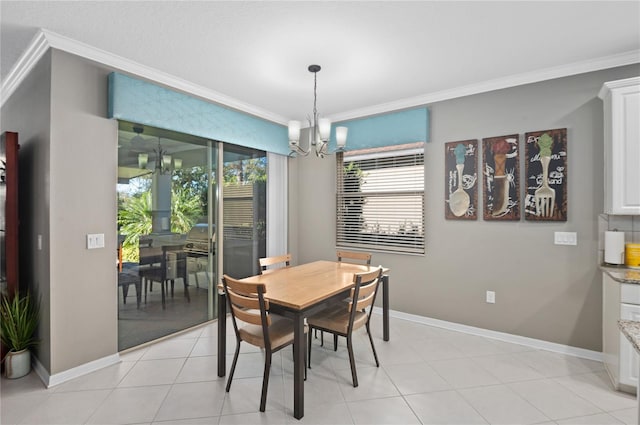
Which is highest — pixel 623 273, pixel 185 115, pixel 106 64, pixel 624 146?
pixel 106 64

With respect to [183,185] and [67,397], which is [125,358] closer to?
[67,397]

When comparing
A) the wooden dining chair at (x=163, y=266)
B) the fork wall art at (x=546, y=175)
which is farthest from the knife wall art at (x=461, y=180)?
the wooden dining chair at (x=163, y=266)

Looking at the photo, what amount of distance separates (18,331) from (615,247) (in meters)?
4.95

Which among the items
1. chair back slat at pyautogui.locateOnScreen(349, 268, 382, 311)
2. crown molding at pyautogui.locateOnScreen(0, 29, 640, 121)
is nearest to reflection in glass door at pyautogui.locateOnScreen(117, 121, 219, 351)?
crown molding at pyautogui.locateOnScreen(0, 29, 640, 121)

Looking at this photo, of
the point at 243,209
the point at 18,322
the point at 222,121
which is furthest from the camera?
the point at 243,209

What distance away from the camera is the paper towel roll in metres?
2.58

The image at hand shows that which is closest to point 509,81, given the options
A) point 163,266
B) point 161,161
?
point 161,161

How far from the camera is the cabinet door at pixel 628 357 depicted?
2.20 metres

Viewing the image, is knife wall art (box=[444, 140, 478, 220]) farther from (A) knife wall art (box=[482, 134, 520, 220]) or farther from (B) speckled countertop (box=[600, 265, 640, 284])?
(B) speckled countertop (box=[600, 265, 640, 284])

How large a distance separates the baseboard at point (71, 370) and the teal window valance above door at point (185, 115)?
6.81 ft

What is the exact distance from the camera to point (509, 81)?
3.09 metres

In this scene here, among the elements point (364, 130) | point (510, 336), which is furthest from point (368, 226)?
point (510, 336)

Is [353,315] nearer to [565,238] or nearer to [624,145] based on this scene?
[565,238]

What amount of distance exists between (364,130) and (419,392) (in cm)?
295
